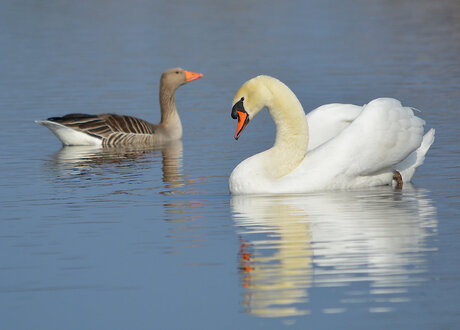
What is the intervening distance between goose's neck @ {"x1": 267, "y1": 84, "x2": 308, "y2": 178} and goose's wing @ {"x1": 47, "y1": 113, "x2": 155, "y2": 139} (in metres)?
5.96

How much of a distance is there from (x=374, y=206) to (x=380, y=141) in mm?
900

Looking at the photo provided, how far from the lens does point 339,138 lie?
11.8m

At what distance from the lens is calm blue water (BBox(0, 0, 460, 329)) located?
781 cm

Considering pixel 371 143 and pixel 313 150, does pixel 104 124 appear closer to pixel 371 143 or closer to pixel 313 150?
pixel 313 150

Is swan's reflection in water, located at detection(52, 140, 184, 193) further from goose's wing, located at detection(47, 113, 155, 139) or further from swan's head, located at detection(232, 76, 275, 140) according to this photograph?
swan's head, located at detection(232, 76, 275, 140)

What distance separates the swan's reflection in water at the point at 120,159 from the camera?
14.3 m

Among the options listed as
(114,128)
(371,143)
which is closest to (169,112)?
(114,128)

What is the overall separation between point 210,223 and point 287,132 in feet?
6.05

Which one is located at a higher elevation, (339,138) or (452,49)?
(452,49)

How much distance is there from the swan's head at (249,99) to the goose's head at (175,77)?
24.0ft

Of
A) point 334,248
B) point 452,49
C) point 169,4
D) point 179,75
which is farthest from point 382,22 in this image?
point 334,248

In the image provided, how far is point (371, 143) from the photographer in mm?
11766

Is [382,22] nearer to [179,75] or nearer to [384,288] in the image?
[179,75]

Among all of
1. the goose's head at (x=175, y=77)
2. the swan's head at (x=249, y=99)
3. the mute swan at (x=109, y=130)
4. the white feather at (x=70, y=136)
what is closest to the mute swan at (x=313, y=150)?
the swan's head at (x=249, y=99)
